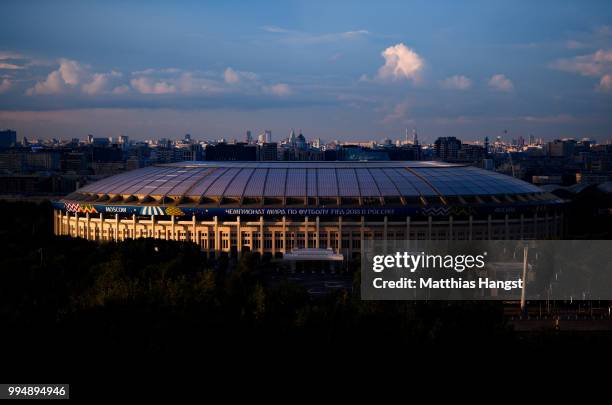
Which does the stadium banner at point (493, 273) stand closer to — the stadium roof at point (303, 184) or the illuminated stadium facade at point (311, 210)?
the illuminated stadium facade at point (311, 210)

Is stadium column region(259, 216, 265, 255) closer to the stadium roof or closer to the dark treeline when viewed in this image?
A: the stadium roof

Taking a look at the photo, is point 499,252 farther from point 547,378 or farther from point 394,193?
point 547,378

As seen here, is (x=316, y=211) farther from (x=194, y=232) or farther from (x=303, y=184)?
(x=194, y=232)

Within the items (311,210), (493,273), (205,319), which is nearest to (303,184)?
(311,210)

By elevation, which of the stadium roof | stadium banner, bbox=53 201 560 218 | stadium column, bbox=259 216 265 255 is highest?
the stadium roof

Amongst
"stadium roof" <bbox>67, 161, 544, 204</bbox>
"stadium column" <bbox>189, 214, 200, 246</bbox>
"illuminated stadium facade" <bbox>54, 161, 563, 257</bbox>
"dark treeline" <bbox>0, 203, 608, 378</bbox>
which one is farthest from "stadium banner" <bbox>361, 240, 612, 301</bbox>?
"stadium column" <bbox>189, 214, 200, 246</bbox>

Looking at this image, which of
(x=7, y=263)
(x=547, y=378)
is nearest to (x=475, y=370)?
(x=547, y=378)

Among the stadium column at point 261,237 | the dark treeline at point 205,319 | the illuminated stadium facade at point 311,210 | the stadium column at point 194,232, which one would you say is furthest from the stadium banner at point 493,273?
the stadium column at point 194,232
